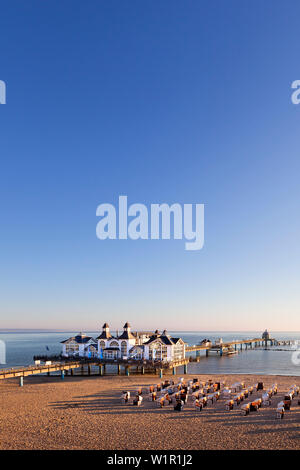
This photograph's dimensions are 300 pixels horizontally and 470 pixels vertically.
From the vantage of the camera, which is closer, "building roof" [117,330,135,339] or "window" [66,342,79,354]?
"building roof" [117,330,135,339]

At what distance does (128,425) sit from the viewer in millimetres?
27344

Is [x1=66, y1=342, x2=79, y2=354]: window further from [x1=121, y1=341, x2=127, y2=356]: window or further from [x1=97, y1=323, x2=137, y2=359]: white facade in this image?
[x1=121, y1=341, x2=127, y2=356]: window

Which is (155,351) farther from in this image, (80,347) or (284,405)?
(284,405)

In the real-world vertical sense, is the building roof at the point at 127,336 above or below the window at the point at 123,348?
above

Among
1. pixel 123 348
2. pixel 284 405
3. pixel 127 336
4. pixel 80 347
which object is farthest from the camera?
pixel 80 347

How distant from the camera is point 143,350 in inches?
2479

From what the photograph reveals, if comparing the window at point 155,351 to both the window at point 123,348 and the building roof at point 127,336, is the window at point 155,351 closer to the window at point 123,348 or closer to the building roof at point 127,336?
the building roof at point 127,336

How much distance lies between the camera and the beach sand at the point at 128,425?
23391 millimetres

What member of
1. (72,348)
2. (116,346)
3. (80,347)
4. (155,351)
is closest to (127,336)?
(116,346)

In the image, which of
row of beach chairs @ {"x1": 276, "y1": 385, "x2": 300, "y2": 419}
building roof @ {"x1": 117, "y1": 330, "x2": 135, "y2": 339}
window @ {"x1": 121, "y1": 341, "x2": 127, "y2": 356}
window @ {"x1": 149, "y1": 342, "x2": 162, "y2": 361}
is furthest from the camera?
building roof @ {"x1": 117, "y1": 330, "x2": 135, "y2": 339}

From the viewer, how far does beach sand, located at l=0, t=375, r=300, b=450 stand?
2339 centimetres

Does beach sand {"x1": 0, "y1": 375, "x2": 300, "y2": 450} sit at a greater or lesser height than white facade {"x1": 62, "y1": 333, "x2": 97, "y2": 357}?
greater

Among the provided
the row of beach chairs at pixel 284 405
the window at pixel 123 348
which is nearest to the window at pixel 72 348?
the window at pixel 123 348

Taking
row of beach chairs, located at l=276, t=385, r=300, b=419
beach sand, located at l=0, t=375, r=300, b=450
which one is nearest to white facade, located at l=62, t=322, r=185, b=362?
beach sand, located at l=0, t=375, r=300, b=450
